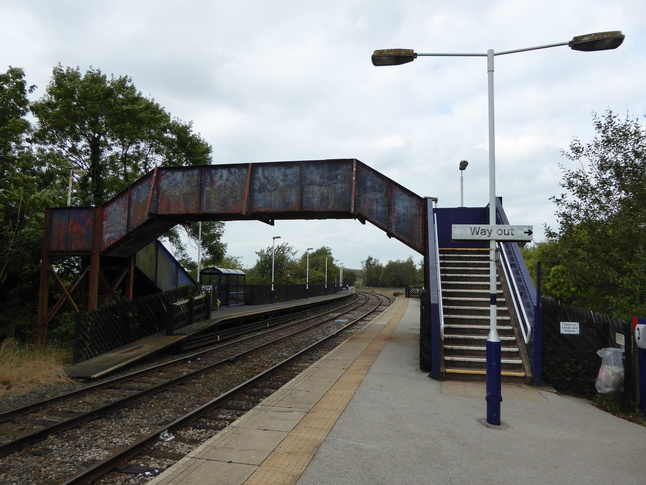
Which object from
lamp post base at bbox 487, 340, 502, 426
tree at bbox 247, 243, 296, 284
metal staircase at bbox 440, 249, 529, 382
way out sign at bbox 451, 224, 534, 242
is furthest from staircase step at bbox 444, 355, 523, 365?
tree at bbox 247, 243, 296, 284

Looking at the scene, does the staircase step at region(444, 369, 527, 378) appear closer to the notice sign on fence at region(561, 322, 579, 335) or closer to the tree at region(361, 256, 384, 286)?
the notice sign on fence at region(561, 322, 579, 335)

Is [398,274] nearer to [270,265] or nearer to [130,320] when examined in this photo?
[270,265]

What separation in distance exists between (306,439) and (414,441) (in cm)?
133

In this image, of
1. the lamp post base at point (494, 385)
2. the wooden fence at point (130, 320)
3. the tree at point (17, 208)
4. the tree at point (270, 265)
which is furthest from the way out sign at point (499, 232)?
the tree at point (270, 265)

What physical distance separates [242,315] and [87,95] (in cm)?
1406

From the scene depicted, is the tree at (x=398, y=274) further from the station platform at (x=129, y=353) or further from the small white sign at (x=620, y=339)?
the small white sign at (x=620, y=339)

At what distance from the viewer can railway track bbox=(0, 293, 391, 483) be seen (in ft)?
16.0

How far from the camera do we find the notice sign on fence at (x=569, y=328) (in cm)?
767

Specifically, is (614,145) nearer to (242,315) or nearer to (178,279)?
(242,315)

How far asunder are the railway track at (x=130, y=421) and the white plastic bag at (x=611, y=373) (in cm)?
596

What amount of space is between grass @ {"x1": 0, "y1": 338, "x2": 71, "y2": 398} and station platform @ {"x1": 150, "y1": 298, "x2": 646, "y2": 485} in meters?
5.24

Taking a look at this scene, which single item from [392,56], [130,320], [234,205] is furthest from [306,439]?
[234,205]

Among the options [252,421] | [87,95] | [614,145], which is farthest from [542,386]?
[87,95]

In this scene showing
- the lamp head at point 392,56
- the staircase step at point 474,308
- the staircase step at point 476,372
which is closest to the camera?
the lamp head at point 392,56
